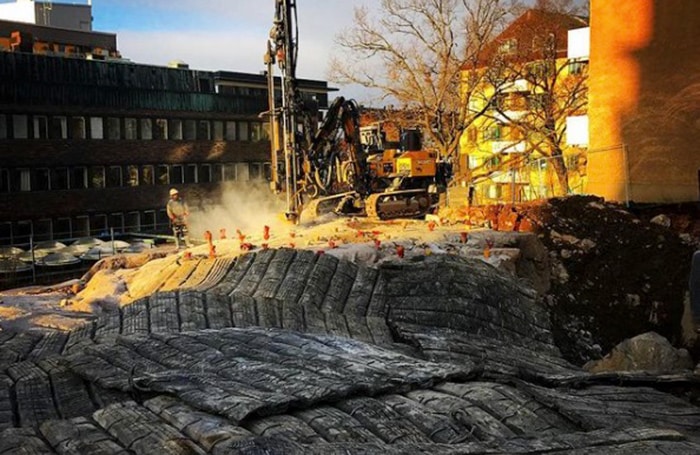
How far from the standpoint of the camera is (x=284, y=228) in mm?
19203

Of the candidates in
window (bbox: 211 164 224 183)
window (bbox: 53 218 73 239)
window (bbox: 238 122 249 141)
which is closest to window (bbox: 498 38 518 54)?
window (bbox: 238 122 249 141)

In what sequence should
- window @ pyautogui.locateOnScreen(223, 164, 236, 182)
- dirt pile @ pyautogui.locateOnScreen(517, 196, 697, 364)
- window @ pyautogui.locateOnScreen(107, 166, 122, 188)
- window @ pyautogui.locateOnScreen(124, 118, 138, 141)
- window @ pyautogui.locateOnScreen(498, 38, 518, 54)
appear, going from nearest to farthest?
dirt pile @ pyautogui.locateOnScreen(517, 196, 697, 364) < window @ pyautogui.locateOnScreen(498, 38, 518, 54) < window @ pyautogui.locateOnScreen(107, 166, 122, 188) < window @ pyautogui.locateOnScreen(124, 118, 138, 141) < window @ pyautogui.locateOnScreen(223, 164, 236, 182)

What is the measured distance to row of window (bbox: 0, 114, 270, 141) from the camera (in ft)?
114

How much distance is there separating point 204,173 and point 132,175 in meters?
4.72

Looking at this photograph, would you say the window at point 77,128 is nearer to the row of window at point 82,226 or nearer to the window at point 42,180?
the window at point 42,180

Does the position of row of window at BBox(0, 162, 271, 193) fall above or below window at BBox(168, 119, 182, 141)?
below

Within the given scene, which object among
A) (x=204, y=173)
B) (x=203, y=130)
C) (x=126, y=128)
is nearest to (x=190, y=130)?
(x=203, y=130)

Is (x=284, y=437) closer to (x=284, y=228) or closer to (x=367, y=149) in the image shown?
(x=284, y=228)

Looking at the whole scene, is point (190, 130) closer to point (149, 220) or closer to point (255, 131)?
point (255, 131)

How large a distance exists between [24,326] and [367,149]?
13658 mm

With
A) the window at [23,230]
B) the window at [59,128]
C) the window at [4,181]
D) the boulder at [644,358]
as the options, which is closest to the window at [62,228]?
the window at [23,230]

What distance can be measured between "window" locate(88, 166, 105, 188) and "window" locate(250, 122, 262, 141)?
33.0 ft

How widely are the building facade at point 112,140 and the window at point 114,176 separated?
53 millimetres

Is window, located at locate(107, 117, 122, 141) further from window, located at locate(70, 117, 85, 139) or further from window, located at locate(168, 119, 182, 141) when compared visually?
window, located at locate(168, 119, 182, 141)
